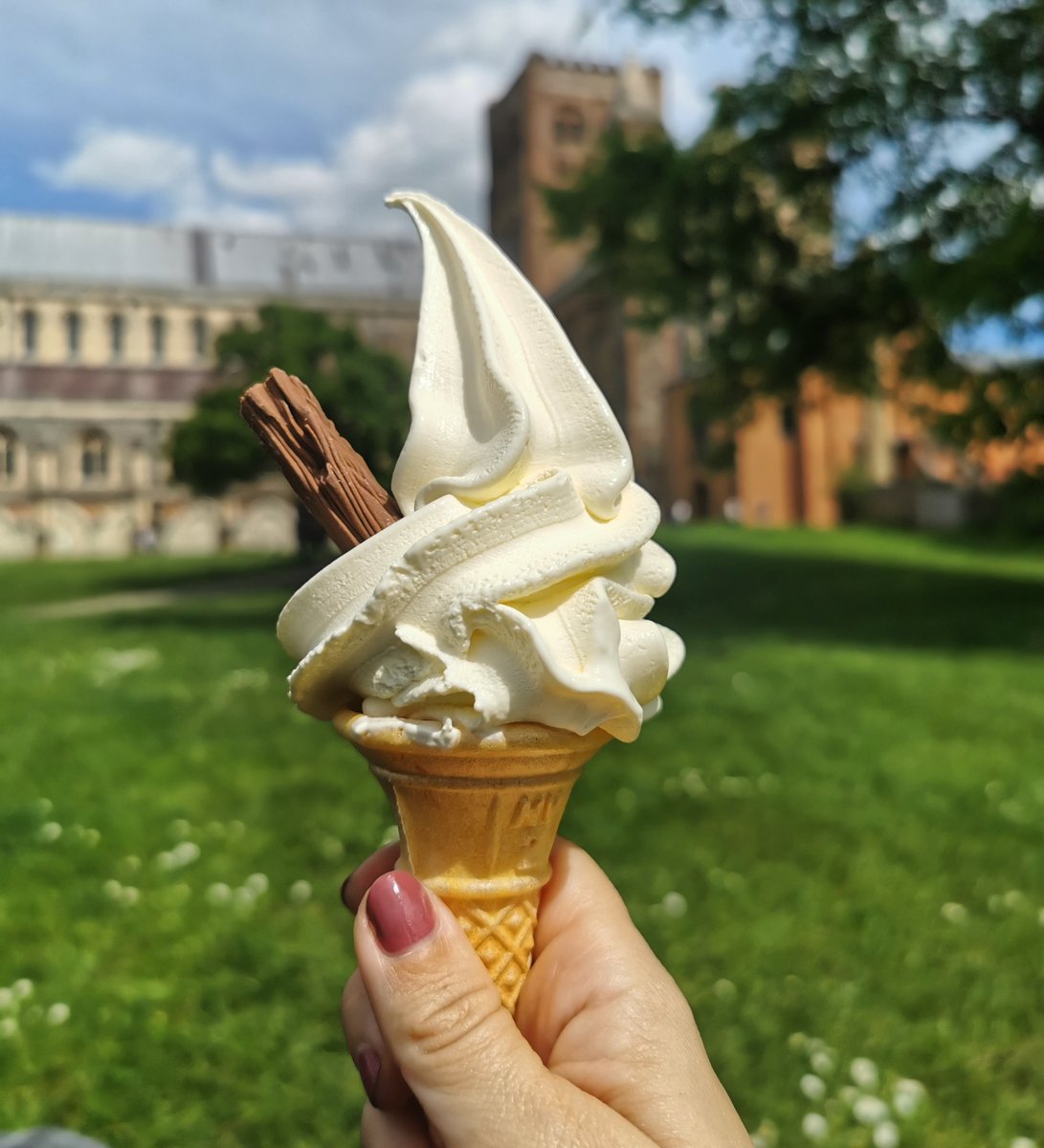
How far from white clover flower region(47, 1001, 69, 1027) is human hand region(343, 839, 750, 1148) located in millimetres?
1942

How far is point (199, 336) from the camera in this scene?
48.8 m

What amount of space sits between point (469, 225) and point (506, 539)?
927 millimetres

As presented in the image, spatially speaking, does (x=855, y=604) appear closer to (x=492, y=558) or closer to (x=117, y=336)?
(x=492, y=558)

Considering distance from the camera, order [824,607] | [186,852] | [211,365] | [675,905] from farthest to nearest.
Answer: [211,365] < [824,607] < [186,852] < [675,905]

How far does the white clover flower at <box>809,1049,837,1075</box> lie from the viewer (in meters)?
3.32

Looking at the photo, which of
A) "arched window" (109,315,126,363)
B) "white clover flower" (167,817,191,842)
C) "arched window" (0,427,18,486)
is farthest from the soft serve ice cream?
"arched window" (109,315,126,363)

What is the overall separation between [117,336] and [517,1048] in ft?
171

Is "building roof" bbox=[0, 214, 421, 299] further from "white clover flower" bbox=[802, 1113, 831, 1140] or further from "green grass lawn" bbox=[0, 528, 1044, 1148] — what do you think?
"white clover flower" bbox=[802, 1113, 831, 1140]

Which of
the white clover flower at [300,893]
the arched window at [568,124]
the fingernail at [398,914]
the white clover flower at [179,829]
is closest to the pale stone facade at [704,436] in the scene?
the arched window at [568,124]

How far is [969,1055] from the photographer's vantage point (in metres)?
3.42

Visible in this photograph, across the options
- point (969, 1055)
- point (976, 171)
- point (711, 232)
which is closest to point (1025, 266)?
point (976, 171)

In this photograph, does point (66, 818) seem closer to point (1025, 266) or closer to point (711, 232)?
point (1025, 266)

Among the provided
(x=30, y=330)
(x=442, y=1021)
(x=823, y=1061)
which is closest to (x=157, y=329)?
(x=30, y=330)

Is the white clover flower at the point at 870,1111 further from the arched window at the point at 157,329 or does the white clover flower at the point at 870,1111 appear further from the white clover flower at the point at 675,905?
the arched window at the point at 157,329
